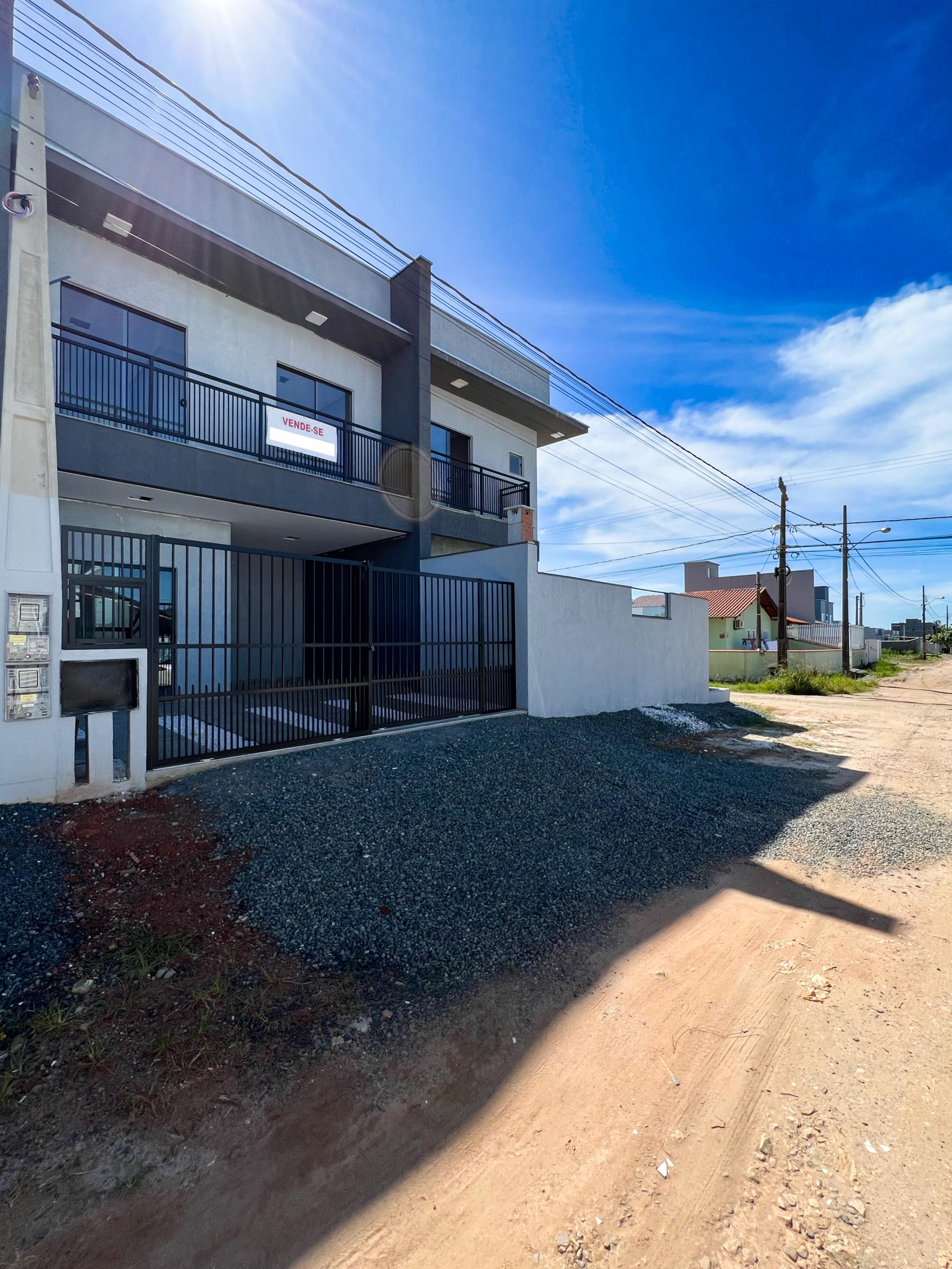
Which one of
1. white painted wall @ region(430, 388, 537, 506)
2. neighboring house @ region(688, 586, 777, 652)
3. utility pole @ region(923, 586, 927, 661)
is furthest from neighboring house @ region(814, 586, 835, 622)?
white painted wall @ region(430, 388, 537, 506)

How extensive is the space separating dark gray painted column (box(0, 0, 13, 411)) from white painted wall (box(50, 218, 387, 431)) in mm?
2877

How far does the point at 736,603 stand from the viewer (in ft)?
119

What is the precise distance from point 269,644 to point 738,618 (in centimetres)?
3553

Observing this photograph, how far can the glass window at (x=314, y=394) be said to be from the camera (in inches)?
455

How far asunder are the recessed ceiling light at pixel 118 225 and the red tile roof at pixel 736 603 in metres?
32.1

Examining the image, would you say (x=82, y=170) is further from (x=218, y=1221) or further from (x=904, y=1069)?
(x=904, y=1069)

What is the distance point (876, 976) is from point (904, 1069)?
2.65ft

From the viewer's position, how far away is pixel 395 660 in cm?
1108

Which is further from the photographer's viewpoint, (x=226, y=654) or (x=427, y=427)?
(x=427, y=427)

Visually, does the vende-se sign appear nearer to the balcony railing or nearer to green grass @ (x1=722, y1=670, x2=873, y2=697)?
the balcony railing

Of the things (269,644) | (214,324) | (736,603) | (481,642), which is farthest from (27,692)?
(736,603)

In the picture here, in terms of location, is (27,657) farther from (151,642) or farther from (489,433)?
(489,433)

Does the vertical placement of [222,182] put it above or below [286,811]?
above

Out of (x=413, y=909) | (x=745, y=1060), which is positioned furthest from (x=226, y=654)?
(x=745, y=1060)
